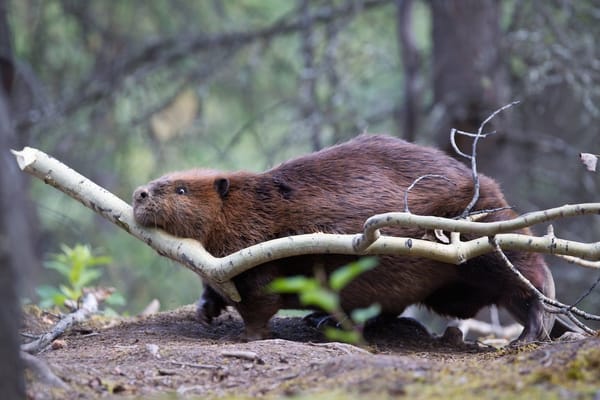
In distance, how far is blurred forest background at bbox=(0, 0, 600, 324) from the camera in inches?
341

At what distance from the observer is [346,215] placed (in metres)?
5.39

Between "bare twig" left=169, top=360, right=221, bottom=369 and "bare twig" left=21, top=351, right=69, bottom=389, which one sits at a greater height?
"bare twig" left=21, top=351, right=69, bottom=389

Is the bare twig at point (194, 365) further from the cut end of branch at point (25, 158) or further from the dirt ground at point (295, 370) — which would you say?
the cut end of branch at point (25, 158)

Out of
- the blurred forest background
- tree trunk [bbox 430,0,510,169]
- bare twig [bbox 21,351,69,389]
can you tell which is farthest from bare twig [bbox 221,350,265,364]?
tree trunk [bbox 430,0,510,169]

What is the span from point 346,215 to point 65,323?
6.35 ft

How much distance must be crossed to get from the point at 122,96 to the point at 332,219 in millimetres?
5498

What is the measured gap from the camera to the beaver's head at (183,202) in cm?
530

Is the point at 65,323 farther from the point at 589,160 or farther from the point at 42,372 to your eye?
the point at 589,160

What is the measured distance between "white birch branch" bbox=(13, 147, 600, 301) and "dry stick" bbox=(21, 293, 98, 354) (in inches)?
27.6

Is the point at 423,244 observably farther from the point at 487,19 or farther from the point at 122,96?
the point at 122,96

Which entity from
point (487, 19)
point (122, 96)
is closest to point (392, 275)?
point (487, 19)

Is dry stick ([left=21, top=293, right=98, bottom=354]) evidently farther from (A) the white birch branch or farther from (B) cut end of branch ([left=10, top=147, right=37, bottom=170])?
(B) cut end of branch ([left=10, top=147, right=37, bottom=170])

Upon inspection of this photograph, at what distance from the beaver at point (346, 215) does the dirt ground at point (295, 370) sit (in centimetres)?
41

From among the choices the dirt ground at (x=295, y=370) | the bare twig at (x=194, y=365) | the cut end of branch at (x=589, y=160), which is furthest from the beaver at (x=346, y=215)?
the cut end of branch at (x=589, y=160)
